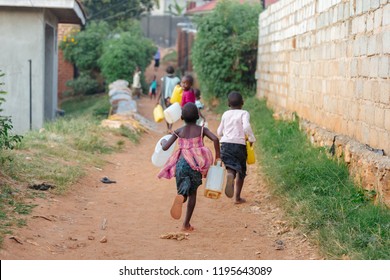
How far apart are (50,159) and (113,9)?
25.4 meters

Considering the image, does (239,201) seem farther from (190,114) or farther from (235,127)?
(190,114)

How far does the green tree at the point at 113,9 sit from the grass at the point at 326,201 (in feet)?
78.4

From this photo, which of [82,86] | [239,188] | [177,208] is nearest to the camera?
[177,208]

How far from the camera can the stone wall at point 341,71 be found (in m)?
7.63

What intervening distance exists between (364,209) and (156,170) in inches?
197

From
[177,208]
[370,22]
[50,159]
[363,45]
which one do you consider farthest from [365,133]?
[50,159]

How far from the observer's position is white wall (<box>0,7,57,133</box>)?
1506 centimetres

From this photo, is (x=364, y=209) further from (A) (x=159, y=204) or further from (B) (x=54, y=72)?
(B) (x=54, y=72)

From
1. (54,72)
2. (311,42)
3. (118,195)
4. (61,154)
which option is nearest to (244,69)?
(54,72)

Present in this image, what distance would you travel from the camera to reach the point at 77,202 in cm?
863

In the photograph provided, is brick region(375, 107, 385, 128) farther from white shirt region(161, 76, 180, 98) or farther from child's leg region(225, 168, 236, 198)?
white shirt region(161, 76, 180, 98)

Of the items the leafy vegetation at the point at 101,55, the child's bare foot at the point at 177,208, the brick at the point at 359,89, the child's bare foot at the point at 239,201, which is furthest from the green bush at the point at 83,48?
the child's bare foot at the point at 177,208

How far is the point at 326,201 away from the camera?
745 cm

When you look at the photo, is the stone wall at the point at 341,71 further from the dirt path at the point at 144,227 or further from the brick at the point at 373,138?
the dirt path at the point at 144,227
